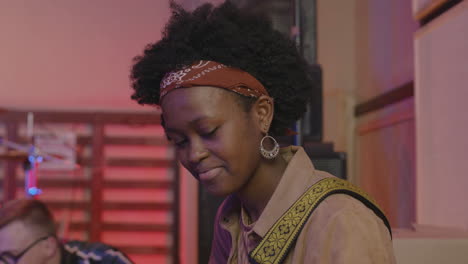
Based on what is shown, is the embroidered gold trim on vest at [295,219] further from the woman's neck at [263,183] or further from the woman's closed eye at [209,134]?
the woman's closed eye at [209,134]

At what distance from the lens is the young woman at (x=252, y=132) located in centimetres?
100

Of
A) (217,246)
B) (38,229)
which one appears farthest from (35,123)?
(217,246)

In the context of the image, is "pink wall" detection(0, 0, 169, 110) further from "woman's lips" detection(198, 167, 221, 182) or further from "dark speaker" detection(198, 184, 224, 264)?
"woman's lips" detection(198, 167, 221, 182)

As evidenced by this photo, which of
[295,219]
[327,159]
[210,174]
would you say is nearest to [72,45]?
[327,159]

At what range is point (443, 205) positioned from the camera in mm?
1958

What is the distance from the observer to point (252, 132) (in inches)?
45.3

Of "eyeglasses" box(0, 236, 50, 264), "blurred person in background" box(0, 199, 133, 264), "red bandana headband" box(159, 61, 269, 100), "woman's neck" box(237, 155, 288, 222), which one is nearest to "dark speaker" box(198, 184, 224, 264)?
"blurred person in background" box(0, 199, 133, 264)

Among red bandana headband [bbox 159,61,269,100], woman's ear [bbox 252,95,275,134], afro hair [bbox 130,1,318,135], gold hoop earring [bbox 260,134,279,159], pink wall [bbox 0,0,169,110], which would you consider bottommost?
gold hoop earring [bbox 260,134,279,159]

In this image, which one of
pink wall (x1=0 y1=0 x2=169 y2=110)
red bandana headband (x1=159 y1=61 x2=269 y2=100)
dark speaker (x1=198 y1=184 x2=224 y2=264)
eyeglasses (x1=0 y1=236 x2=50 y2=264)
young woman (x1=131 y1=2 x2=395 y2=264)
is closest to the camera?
young woman (x1=131 y1=2 x2=395 y2=264)

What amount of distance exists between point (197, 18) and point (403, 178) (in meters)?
2.45

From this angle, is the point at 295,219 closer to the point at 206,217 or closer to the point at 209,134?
the point at 209,134

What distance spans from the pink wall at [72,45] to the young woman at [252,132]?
223 centimetres

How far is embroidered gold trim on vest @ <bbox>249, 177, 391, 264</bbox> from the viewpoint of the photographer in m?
1.05

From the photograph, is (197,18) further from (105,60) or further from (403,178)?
(105,60)
